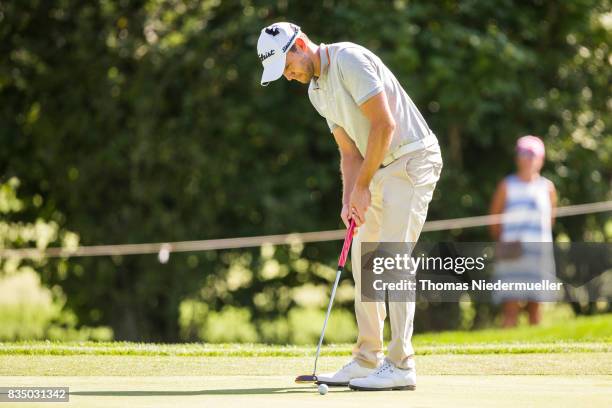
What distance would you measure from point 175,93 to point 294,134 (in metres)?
1.40

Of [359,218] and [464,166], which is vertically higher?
[464,166]

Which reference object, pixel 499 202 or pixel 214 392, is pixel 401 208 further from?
pixel 499 202

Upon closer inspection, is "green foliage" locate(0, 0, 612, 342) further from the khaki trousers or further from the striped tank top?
the khaki trousers

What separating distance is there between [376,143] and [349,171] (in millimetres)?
491

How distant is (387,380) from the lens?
191 inches

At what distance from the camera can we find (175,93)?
1154 cm

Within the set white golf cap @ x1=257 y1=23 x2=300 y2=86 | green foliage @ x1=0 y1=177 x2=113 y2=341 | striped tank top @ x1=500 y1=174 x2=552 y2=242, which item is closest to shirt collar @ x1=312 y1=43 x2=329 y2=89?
white golf cap @ x1=257 y1=23 x2=300 y2=86

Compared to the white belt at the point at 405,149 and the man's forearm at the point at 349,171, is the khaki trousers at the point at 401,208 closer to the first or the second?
the white belt at the point at 405,149

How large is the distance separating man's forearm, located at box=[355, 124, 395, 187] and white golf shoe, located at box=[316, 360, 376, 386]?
0.88 metres

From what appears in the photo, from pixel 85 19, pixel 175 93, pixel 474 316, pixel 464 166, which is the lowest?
pixel 474 316

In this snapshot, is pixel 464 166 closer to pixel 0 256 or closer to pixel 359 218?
pixel 0 256

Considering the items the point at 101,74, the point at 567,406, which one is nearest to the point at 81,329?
the point at 101,74

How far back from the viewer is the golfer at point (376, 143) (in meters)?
4.82

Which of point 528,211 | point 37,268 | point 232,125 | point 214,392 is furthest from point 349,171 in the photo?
point 37,268
